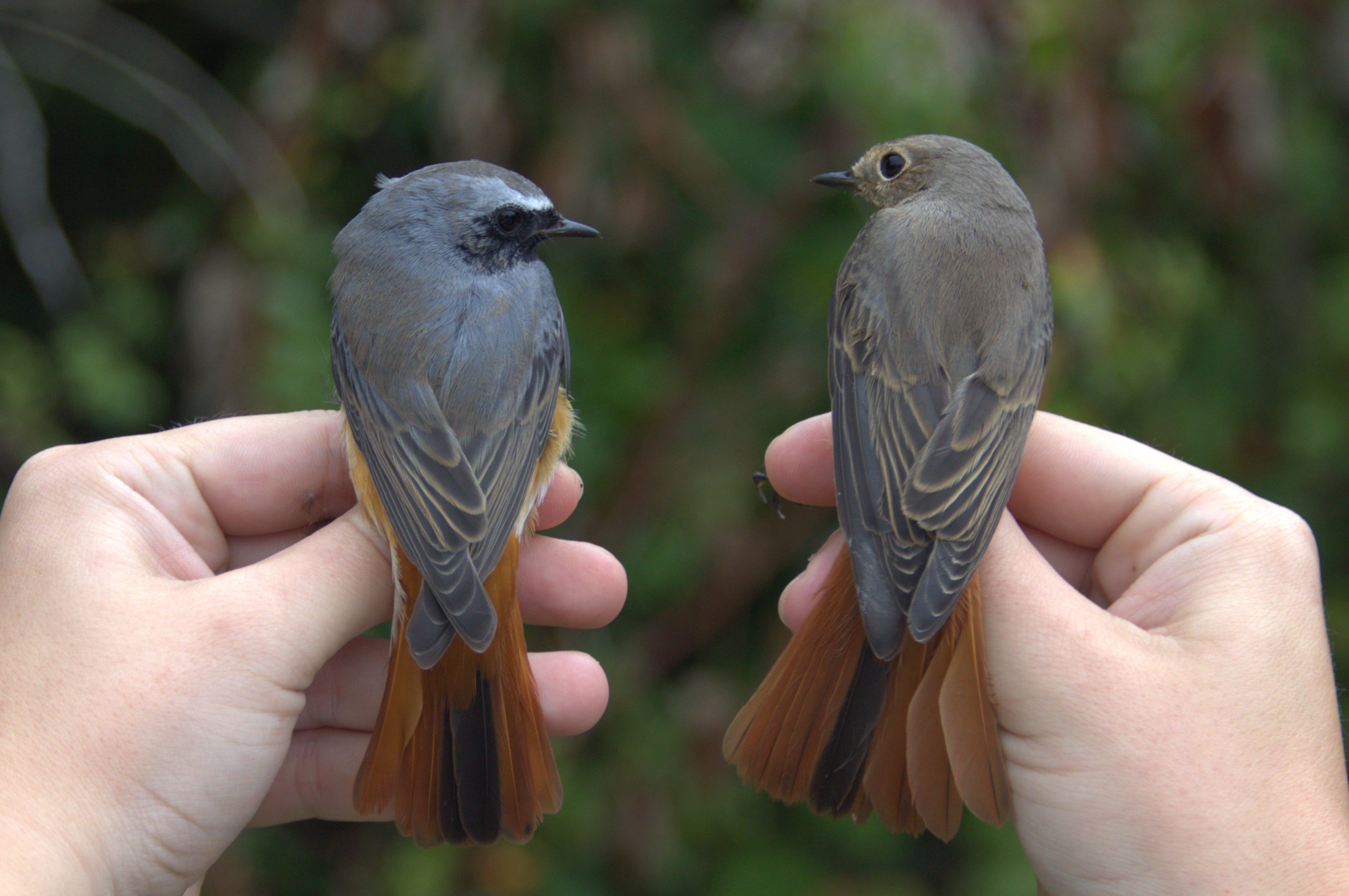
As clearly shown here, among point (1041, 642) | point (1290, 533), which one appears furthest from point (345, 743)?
point (1290, 533)

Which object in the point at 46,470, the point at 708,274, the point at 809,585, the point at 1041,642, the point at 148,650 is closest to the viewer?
the point at 148,650

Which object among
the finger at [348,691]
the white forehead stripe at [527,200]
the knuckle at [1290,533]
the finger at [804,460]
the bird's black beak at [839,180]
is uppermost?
the bird's black beak at [839,180]

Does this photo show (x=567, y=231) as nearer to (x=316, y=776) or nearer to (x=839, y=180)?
(x=839, y=180)

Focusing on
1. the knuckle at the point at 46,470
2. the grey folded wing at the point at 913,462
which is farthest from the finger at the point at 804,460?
the knuckle at the point at 46,470

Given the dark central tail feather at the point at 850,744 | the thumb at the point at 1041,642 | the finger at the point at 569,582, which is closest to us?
the thumb at the point at 1041,642

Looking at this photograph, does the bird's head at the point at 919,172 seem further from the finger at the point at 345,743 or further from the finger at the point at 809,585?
the finger at the point at 345,743

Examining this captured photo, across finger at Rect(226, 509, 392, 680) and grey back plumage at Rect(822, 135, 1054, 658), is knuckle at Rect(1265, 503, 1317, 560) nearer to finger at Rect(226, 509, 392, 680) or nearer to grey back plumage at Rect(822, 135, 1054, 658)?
grey back plumage at Rect(822, 135, 1054, 658)
